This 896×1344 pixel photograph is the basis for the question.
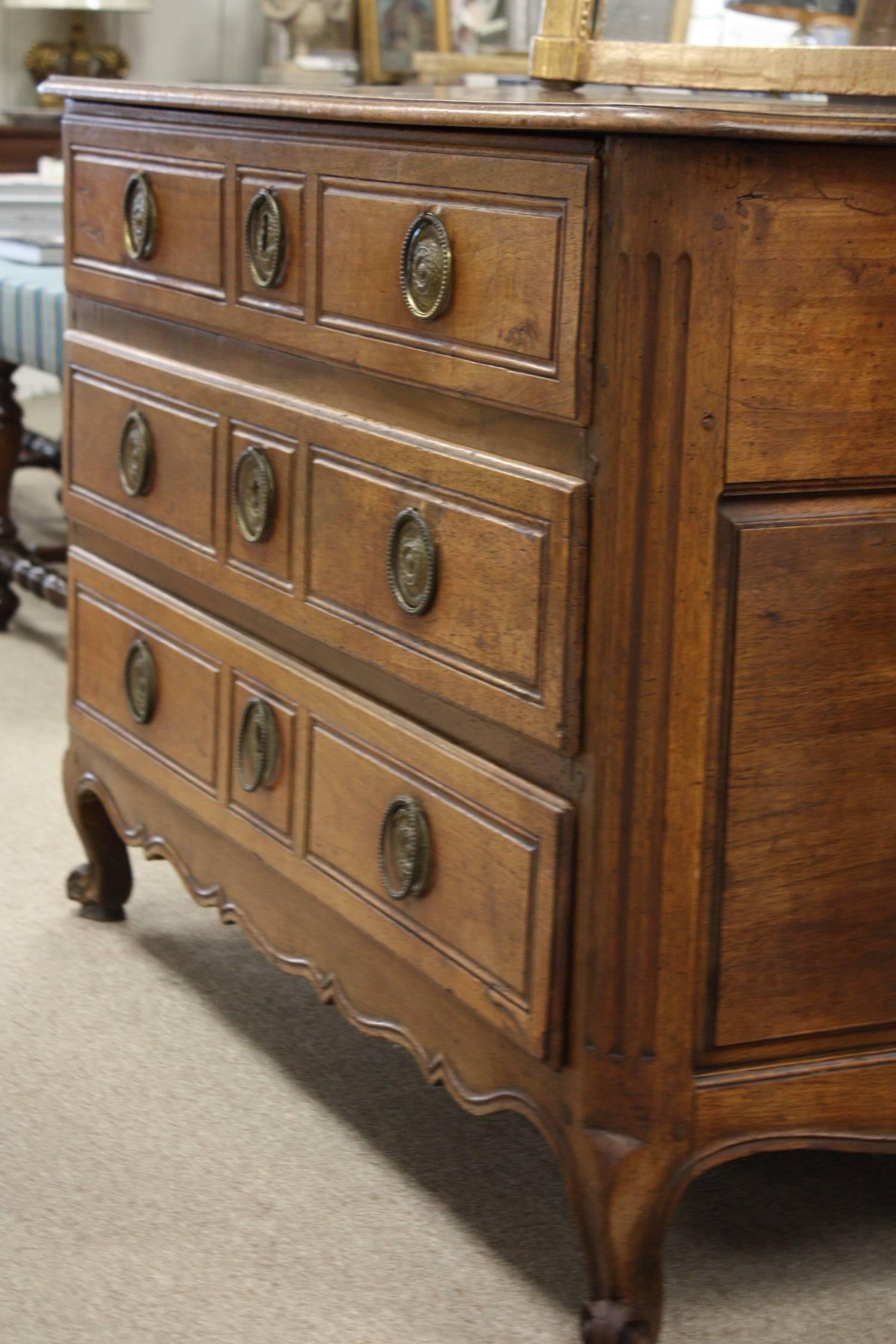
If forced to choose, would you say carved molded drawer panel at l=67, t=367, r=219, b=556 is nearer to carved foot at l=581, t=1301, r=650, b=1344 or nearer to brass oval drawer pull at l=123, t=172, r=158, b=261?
brass oval drawer pull at l=123, t=172, r=158, b=261

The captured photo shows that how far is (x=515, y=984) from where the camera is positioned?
135cm

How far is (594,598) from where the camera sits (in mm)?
1234

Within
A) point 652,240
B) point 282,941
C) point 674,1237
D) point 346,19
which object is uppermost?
point 346,19

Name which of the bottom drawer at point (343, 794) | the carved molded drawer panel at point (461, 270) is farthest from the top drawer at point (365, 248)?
the bottom drawer at point (343, 794)

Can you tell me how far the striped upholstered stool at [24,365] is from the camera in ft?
9.95

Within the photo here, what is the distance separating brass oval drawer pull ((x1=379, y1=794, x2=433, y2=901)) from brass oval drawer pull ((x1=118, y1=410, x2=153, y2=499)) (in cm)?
58

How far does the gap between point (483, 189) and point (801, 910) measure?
0.57 metres

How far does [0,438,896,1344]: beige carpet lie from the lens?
1.42m

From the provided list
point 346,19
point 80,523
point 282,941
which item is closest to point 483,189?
point 282,941

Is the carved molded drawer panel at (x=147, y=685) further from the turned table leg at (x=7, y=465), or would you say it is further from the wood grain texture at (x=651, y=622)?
the turned table leg at (x=7, y=465)

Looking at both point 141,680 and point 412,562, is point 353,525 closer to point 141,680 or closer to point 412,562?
point 412,562

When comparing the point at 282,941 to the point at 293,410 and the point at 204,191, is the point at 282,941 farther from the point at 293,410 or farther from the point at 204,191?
the point at 204,191

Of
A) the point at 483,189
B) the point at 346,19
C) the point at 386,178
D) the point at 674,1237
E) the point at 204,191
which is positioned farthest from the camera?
the point at 346,19

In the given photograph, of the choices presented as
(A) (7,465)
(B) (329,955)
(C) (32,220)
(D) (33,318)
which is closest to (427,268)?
(B) (329,955)
